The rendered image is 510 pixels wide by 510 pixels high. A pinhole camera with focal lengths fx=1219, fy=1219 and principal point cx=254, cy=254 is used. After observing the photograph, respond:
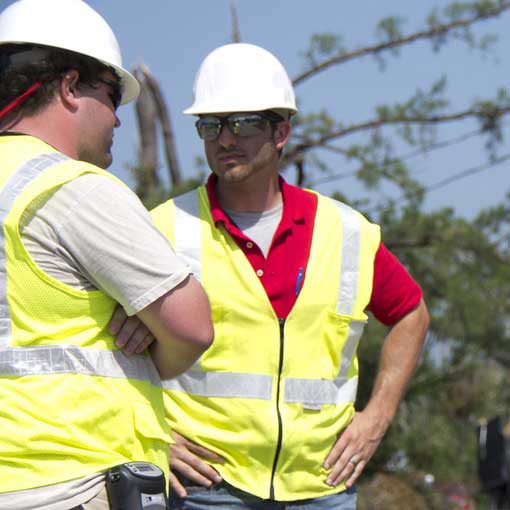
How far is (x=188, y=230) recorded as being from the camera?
4.30 meters

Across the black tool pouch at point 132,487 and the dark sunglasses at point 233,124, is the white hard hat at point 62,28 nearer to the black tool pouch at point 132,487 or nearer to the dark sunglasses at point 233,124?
the black tool pouch at point 132,487

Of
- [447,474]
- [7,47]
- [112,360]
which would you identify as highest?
[7,47]

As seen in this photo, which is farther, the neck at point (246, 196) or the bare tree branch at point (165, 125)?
the bare tree branch at point (165, 125)

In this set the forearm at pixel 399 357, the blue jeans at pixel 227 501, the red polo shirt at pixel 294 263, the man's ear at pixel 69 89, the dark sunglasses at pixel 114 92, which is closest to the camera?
the man's ear at pixel 69 89

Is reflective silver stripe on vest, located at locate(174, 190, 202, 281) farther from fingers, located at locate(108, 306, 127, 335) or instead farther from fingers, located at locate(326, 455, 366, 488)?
fingers, located at locate(108, 306, 127, 335)

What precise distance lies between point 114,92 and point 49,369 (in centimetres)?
76

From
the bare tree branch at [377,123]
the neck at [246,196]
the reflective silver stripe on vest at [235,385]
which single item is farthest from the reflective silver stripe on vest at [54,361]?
the bare tree branch at [377,123]

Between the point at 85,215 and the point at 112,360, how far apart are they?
1.19ft

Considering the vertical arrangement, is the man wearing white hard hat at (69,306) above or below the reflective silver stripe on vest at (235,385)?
above

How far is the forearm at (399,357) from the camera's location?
4.54 meters

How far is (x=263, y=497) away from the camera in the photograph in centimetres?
402

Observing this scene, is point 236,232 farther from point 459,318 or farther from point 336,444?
point 459,318

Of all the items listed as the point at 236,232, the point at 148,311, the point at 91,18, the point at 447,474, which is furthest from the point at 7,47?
the point at 447,474

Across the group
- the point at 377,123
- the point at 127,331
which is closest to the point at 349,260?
the point at 127,331
